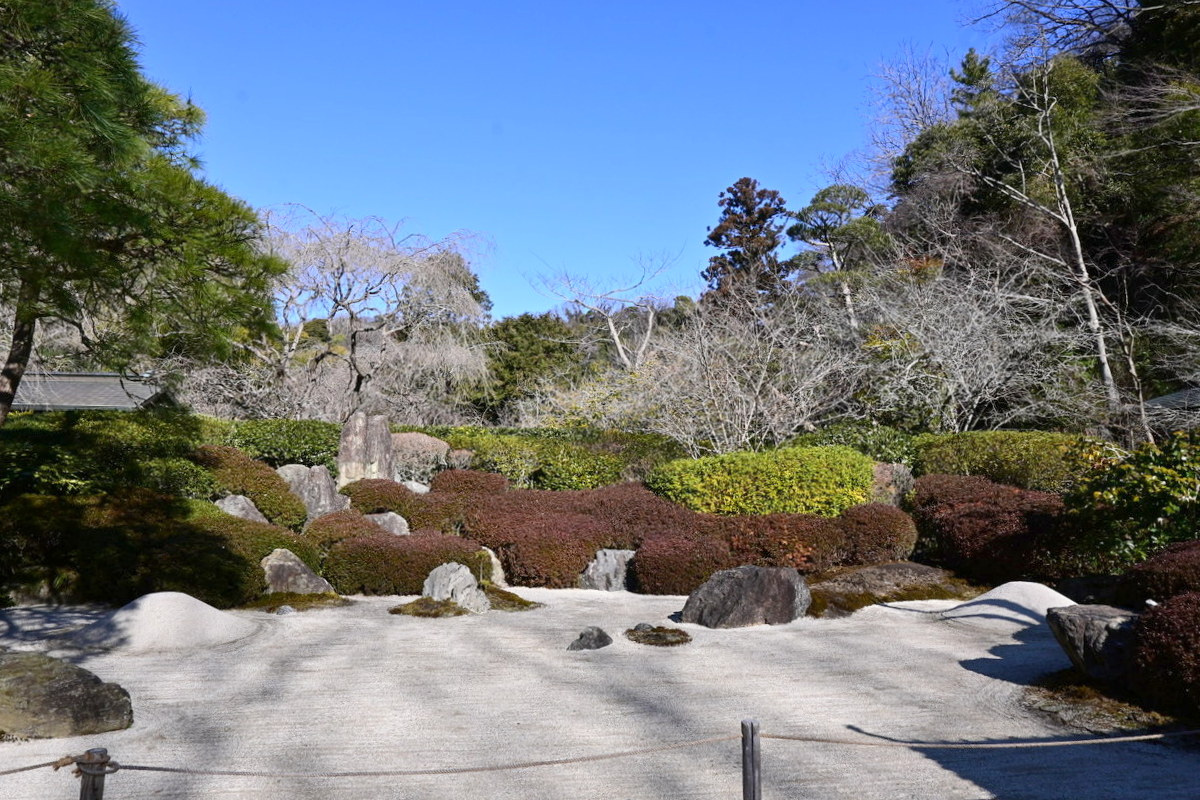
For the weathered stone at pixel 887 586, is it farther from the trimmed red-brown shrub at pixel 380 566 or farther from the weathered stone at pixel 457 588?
the trimmed red-brown shrub at pixel 380 566

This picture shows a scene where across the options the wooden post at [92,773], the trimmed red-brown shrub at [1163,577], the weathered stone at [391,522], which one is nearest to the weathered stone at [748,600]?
the trimmed red-brown shrub at [1163,577]

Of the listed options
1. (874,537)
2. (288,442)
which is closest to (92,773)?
(874,537)

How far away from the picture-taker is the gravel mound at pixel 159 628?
705cm

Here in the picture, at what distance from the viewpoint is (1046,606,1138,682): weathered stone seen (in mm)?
5609

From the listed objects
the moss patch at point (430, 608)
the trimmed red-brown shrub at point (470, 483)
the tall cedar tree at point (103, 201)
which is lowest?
the moss patch at point (430, 608)

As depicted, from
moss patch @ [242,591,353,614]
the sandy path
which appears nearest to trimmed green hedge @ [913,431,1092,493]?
the sandy path

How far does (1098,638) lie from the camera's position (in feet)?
18.7

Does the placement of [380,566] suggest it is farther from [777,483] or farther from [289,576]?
[777,483]

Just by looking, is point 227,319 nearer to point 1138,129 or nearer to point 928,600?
point 928,600

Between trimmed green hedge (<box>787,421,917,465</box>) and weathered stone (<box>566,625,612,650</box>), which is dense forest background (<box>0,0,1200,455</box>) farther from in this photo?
weathered stone (<box>566,625,612,650</box>)

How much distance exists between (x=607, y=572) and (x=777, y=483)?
270 centimetres

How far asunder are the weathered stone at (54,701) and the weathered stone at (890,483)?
9687 mm

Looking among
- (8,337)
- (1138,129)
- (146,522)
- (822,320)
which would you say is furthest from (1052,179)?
(8,337)

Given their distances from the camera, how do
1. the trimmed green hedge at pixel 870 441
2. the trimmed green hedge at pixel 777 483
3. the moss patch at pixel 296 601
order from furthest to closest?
the trimmed green hedge at pixel 870 441, the trimmed green hedge at pixel 777 483, the moss patch at pixel 296 601
